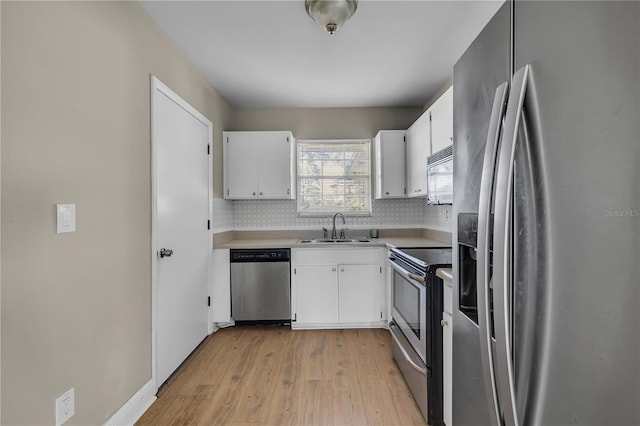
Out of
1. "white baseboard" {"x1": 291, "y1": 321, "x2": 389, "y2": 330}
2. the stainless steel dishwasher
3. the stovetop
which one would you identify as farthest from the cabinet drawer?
the stovetop

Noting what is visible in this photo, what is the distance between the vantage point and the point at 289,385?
83.6 inches

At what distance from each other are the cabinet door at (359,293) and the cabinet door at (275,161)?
1.18 meters

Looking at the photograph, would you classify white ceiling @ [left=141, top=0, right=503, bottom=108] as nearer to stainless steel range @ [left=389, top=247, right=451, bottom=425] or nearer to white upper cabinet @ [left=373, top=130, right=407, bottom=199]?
white upper cabinet @ [left=373, top=130, right=407, bottom=199]

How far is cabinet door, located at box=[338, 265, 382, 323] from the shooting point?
3.10m

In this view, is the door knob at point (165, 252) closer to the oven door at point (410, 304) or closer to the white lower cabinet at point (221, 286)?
the white lower cabinet at point (221, 286)

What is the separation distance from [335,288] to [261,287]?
2.50ft

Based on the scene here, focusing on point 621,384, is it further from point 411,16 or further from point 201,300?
point 201,300

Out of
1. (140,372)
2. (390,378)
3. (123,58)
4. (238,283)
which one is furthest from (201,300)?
(123,58)

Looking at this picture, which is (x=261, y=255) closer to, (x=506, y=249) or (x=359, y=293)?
(x=359, y=293)

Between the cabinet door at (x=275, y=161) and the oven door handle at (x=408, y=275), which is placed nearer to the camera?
the oven door handle at (x=408, y=275)

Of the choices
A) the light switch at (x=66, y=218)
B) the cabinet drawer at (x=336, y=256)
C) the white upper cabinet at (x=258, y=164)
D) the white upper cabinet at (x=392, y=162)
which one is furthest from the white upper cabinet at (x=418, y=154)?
the light switch at (x=66, y=218)

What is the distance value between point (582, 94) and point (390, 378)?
2.18 metres

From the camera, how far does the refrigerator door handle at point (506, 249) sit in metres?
0.63

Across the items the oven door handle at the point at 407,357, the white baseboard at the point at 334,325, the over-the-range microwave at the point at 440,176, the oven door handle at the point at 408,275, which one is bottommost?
the white baseboard at the point at 334,325
